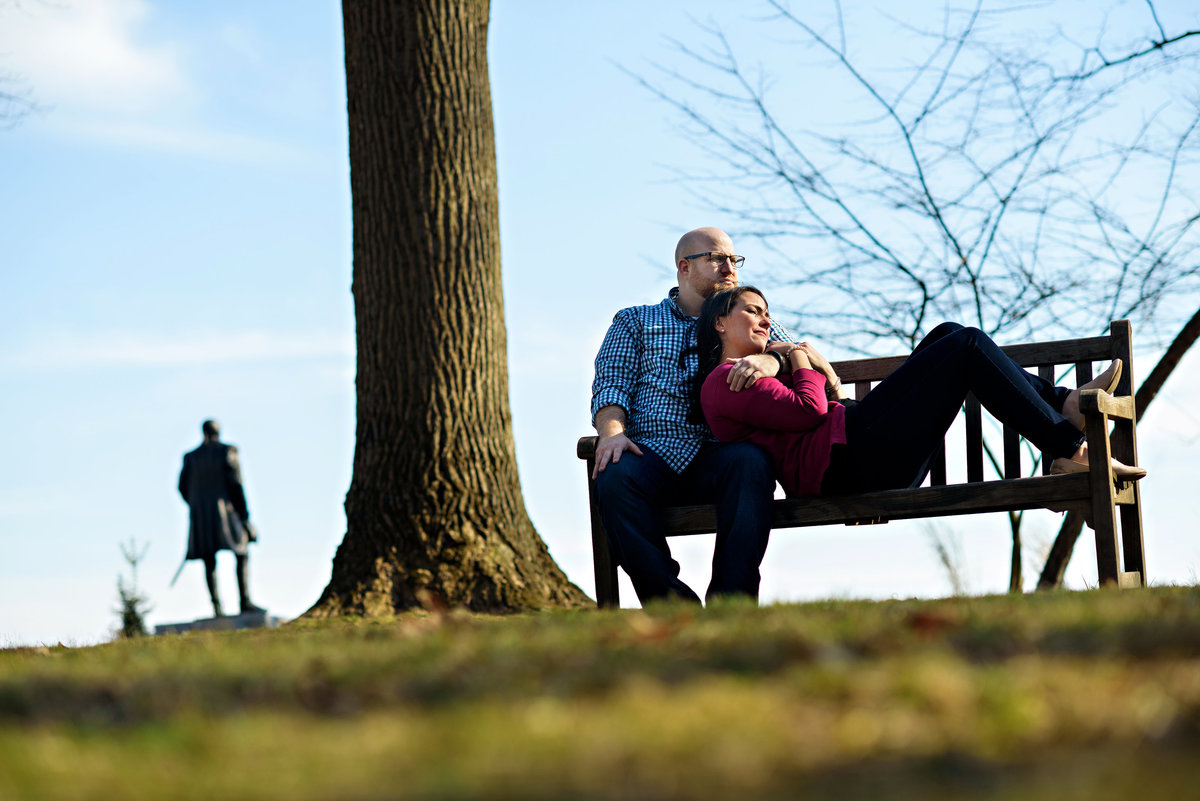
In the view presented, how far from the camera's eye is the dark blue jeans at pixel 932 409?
15.4 feet

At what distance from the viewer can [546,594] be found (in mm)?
6297

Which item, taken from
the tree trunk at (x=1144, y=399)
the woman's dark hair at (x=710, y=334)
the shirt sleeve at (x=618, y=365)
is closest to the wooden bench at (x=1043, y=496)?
the shirt sleeve at (x=618, y=365)

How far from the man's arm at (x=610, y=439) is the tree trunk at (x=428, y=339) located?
4.45ft

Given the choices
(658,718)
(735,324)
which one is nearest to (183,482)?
(735,324)

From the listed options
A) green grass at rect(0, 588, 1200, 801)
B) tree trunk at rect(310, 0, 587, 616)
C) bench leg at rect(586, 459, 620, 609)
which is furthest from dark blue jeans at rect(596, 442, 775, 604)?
green grass at rect(0, 588, 1200, 801)

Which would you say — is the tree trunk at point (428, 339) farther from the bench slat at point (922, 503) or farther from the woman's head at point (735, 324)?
the woman's head at point (735, 324)

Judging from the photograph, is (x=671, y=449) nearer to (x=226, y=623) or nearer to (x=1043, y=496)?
(x=1043, y=496)

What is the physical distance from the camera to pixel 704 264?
208 inches

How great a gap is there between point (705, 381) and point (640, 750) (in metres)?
3.33

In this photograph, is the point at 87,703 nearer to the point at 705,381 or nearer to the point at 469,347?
the point at 705,381

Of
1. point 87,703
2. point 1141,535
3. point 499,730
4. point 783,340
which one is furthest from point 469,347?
point 499,730

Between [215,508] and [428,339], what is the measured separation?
515 cm

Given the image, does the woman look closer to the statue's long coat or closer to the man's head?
the man's head

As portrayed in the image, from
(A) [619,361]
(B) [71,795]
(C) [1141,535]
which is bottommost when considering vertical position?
(B) [71,795]
